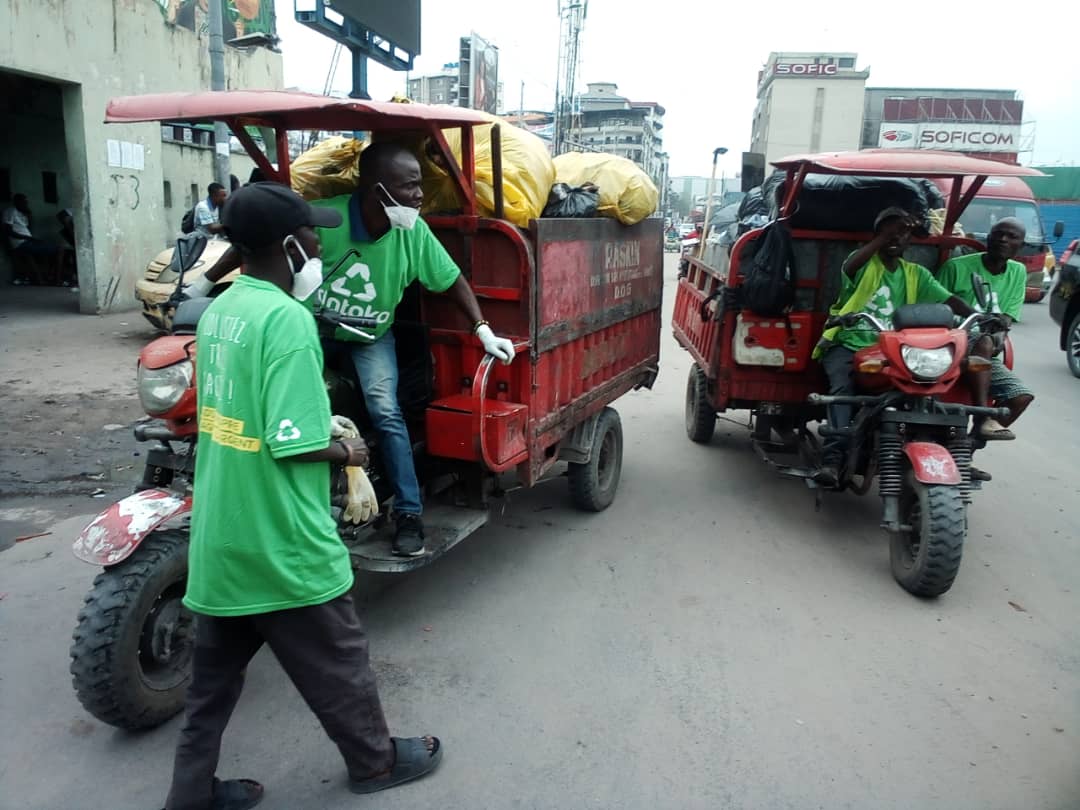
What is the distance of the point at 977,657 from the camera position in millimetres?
3570

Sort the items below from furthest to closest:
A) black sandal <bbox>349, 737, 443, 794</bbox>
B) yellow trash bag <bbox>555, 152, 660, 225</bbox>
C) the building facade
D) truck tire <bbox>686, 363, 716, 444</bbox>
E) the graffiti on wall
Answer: the building facade < the graffiti on wall < truck tire <bbox>686, 363, 716, 444</bbox> < yellow trash bag <bbox>555, 152, 660, 225</bbox> < black sandal <bbox>349, 737, 443, 794</bbox>

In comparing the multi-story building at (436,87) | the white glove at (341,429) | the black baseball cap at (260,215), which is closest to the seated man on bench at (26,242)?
the white glove at (341,429)

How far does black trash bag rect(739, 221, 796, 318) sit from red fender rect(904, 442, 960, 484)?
53.3 inches

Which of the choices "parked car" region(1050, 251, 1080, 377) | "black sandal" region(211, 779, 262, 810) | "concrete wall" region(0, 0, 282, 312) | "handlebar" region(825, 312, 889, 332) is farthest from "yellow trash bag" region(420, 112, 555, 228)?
"parked car" region(1050, 251, 1080, 377)

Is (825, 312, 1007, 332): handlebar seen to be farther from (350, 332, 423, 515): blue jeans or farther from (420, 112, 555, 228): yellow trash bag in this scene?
(350, 332, 423, 515): blue jeans

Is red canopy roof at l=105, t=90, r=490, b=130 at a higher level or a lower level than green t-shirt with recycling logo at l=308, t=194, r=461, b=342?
higher

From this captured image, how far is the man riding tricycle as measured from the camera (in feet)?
13.8

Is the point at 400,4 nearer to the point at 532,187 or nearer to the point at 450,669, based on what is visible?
the point at 532,187

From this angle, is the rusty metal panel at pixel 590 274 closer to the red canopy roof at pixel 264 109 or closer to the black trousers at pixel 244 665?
the red canopy roof at pixel 264 109

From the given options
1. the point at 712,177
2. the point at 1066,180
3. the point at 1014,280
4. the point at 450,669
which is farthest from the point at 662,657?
the point at 1066,180

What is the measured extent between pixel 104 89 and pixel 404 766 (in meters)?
11.9

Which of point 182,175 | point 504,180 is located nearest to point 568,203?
point 504,180

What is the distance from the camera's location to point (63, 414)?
22.2 ft

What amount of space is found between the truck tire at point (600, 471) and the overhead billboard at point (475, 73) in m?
22.8
